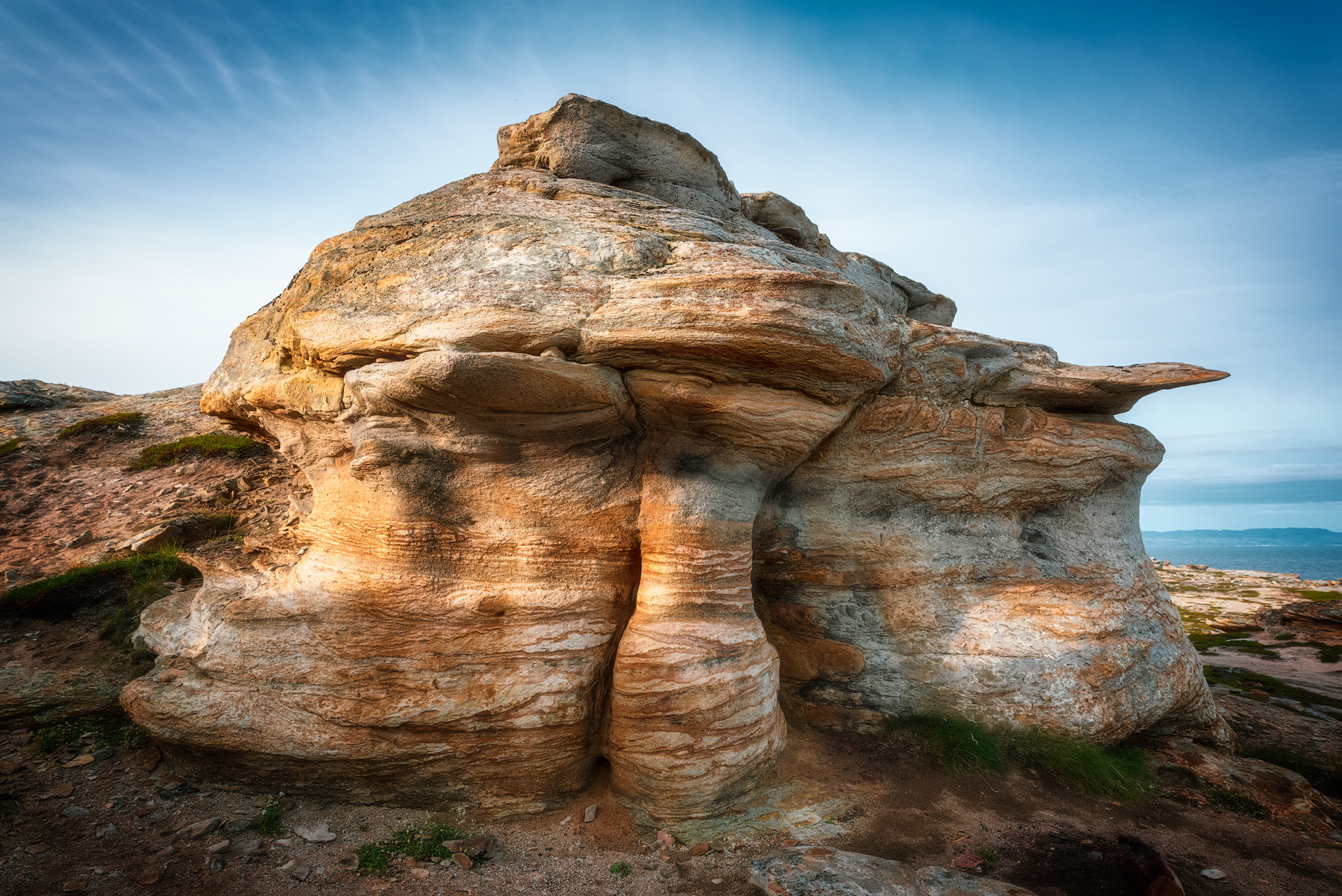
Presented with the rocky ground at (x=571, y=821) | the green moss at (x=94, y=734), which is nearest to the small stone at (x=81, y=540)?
the rocky ground at (x=571, y=821)

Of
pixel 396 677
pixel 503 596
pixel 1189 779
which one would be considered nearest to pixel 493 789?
pixel 396 677

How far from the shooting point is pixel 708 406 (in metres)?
8.02

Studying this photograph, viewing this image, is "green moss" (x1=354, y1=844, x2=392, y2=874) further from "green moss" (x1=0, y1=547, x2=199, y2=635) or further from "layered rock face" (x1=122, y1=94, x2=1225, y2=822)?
"green moss" (x1=0, y1=547, x2=199, y2=635)

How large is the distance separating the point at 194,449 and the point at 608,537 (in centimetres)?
Result: 1204

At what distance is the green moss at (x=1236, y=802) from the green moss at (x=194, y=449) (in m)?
19.6

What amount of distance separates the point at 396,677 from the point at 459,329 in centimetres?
439

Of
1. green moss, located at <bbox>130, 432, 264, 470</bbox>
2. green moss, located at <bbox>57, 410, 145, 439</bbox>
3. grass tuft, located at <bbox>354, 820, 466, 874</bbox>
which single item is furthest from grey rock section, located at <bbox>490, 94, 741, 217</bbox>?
green moss, located at <bbox>57, 410, 145, 439</bbox>

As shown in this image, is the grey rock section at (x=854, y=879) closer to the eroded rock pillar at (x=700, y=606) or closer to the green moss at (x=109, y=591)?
the eroded rock pillar at (x=700, y=606)

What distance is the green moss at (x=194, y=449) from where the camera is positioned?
13914mm

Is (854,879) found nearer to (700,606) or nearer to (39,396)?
(700,606)

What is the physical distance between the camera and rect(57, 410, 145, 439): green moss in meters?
14.2

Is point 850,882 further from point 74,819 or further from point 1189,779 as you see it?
point 74,819

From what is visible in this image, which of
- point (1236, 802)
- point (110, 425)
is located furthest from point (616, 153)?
point (1236, 802)

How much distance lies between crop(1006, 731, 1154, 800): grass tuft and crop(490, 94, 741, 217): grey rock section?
34.0 feet
